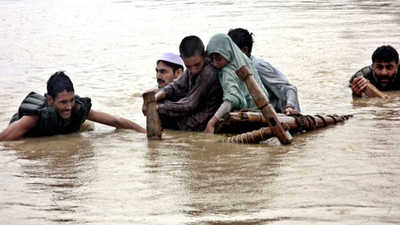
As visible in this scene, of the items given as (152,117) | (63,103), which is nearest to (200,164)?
(152,117)

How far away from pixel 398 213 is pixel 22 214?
7.83ft

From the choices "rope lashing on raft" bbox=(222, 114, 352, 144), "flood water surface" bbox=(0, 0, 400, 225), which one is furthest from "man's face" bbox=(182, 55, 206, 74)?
"rope lashing on raft" bbox=(222, 114, 352, 144)

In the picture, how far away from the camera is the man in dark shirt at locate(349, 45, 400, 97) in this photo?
980cm

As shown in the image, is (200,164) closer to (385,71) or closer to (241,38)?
(241,38)

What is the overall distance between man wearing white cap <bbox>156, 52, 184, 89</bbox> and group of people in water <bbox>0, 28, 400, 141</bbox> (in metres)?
0.51

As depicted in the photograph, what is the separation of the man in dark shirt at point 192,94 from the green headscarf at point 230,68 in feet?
0.42

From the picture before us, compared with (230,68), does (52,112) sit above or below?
below

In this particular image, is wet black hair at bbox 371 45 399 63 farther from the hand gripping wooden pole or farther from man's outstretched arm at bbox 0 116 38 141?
man's outstretched arm at bbox 0 116 38 141

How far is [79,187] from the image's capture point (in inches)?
220

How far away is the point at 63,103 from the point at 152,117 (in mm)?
963

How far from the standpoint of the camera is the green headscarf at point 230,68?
7406 mm

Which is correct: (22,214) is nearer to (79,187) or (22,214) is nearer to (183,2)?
(79,187)

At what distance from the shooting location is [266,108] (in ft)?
22.5

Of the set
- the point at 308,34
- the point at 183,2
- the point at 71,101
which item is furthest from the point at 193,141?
the point at 183,2
